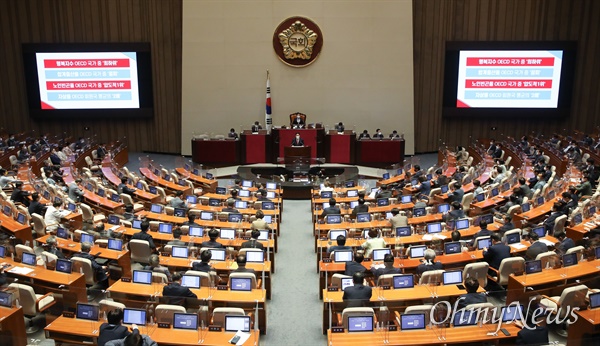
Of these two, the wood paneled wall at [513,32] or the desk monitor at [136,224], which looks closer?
the desk monitor at [136,224]

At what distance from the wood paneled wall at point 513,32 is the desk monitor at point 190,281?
17.8 m

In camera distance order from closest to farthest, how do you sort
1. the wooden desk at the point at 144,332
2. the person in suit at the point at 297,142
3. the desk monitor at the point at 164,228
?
1. the wooden desk at the point at 144,332
2. the desk monitor at the point at 164,228
3. the person in suit at the point at 297,142

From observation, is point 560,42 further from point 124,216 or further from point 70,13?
point 70,13

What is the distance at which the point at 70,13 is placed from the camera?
79.4 ft

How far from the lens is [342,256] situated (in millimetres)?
10312

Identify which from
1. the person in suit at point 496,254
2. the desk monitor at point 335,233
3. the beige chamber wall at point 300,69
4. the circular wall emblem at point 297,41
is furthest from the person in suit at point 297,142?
the person in suit at point 496,254

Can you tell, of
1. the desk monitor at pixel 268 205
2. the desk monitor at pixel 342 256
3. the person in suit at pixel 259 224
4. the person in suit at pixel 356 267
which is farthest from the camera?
the desk monitor at pixel 268 205

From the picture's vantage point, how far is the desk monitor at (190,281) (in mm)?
8984

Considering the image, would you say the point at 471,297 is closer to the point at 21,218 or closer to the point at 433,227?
the point at 433,227

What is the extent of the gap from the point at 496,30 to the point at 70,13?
18.5m

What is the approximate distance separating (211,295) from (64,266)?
292cm

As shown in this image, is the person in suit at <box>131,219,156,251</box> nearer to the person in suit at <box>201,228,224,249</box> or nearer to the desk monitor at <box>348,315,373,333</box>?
the person in suit at <box>201,228,224,249</box>

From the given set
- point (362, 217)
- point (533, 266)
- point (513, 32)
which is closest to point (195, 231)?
point (362, 217)

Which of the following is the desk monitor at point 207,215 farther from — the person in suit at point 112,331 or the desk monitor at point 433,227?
the person in suit at point 112,331
